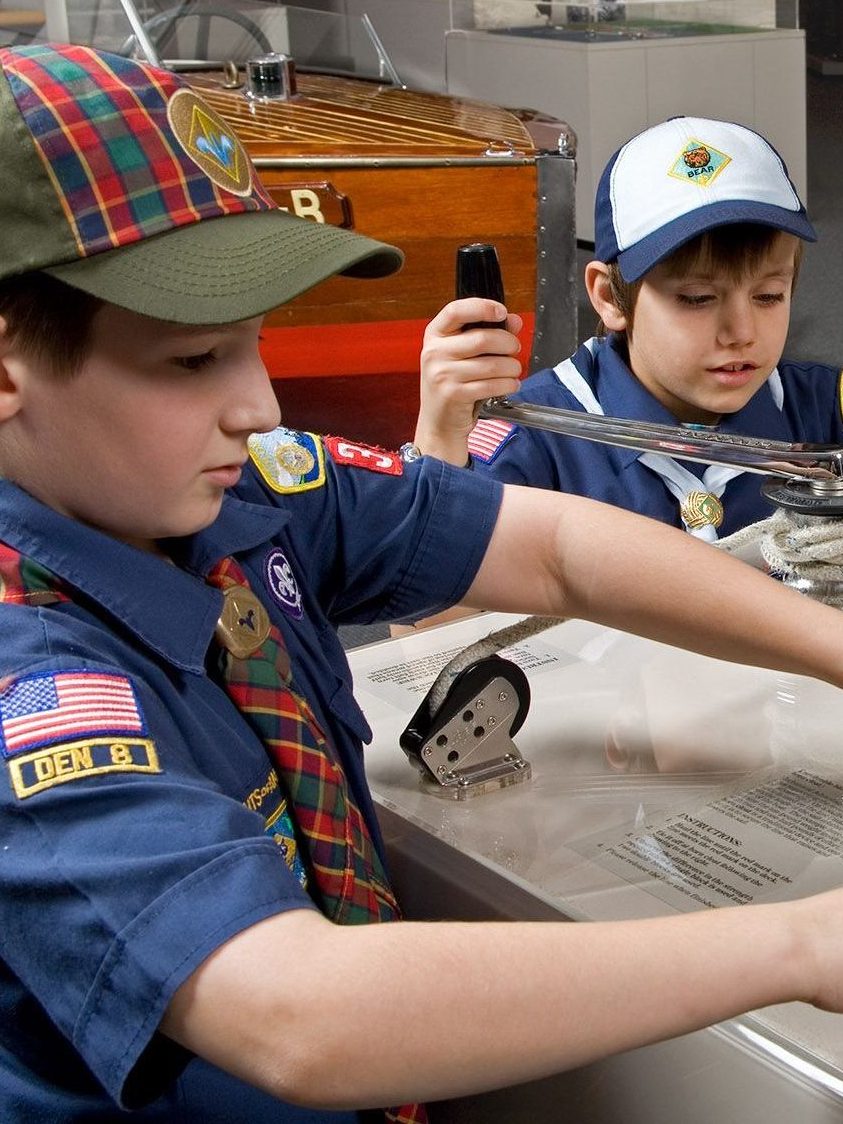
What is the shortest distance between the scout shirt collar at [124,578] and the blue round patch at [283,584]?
0.30 ft

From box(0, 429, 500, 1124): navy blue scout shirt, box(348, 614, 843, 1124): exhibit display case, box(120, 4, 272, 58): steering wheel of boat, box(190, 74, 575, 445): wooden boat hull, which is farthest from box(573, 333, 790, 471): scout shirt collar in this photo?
box(120, 4, 272, 58): steering wheel of boat

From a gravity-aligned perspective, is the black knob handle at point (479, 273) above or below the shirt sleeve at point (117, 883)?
above

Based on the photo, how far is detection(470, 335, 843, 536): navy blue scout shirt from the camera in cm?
133

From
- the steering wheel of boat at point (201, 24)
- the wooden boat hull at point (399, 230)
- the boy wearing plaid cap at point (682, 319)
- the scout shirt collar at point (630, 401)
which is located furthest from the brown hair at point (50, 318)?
the steering wheel of boat at point (201, 24)

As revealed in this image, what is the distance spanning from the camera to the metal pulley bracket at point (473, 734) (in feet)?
2.74

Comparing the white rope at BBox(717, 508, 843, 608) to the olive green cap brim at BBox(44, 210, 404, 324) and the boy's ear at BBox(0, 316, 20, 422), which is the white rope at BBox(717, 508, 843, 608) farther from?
the boy's ear at BBox(0, 316, 20, 422)

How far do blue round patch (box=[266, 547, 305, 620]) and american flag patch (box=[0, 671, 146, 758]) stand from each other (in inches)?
8.8

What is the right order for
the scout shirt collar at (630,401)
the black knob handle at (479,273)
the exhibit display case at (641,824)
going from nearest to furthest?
1. the exhibit display case at (641,824)
2. the black knob handle at (479,273)
3. the scout shirt collar at (630,401)

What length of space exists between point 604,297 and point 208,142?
0.83 m

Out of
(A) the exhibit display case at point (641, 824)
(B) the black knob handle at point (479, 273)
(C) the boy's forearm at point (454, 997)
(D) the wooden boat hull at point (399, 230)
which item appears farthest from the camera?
(D) the wooden boat hull at point (399, 230)

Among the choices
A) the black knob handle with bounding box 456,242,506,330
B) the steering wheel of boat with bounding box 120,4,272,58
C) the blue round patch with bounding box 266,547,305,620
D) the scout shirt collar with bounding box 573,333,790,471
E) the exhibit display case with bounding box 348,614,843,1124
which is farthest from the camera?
the steering wheel of boat with bounding box 120,4,272,58

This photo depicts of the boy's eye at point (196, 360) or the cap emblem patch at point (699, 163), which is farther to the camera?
the cap emblem patch at point (699, 163)

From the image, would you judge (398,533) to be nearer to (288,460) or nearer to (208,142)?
(288,460)

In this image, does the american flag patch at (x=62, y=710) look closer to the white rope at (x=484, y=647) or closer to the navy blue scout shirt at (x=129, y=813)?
the navy blue scout shirt at (x=129, y=813)
